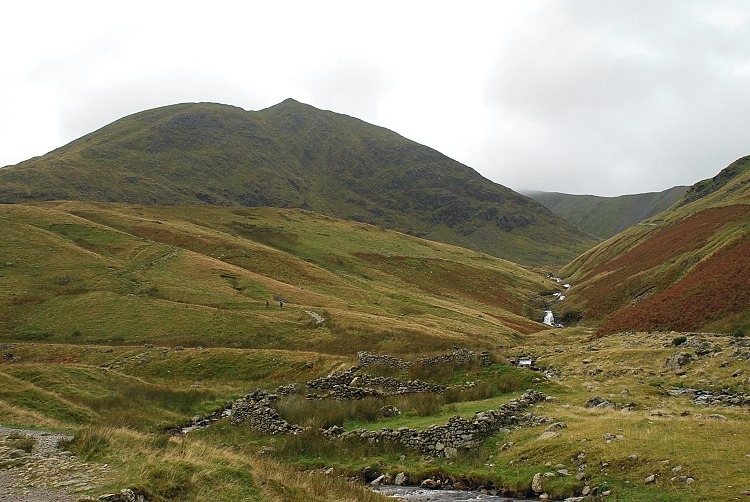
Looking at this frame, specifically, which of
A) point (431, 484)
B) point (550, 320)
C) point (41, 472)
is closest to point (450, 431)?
point (431, 484)

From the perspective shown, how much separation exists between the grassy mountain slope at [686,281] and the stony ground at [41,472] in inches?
1867

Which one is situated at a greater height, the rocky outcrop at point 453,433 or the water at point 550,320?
the rocky outcrop at point 453,433

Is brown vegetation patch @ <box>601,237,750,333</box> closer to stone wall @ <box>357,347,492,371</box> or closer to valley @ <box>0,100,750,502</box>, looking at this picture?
valley @ <box>0,100,750,502</box>

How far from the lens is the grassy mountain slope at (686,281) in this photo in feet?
147

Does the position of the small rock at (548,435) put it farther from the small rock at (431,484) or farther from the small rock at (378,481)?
the small rock at (378,481)

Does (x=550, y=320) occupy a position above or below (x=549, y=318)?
below

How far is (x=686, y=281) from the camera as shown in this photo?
174 feet

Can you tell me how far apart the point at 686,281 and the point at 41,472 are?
58.9 m

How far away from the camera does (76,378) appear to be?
32531mm

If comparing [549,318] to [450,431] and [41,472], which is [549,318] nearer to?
[450,431]

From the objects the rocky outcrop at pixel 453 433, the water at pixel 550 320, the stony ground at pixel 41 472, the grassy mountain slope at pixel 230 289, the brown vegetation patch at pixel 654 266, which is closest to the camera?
the stony ground at pixel 41 472

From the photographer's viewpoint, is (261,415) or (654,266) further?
(654,266)

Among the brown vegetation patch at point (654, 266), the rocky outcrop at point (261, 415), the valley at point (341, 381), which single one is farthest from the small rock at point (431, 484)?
the brown vegetation patch at point (654, 266)

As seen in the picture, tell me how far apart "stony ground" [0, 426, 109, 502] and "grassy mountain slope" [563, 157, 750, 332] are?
47.4m
